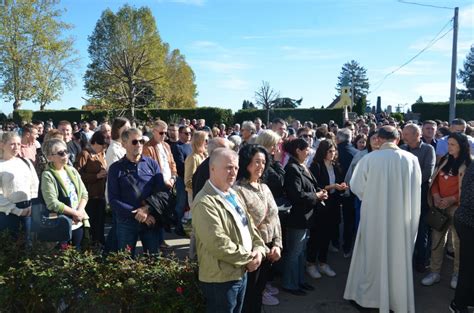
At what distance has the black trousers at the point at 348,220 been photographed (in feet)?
21.7

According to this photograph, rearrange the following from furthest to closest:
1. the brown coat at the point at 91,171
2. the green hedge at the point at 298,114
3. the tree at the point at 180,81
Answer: the tree at the point at 180,81
the green hedge at the point at 298,114
the brown coat at the point at 91,171

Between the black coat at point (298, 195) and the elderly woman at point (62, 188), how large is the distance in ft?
7.72

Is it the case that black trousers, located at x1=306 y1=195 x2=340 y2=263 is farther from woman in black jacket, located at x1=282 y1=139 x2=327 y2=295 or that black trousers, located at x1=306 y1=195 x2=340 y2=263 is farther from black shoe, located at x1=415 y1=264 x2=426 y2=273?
black shoe, located at x1=415 y1=264 x2=426 y2=273

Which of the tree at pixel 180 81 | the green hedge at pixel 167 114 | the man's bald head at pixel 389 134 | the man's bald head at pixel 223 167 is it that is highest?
the tree at pixel 180 81

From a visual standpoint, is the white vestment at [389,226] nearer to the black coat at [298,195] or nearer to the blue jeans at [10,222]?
the black coat at [298,195]

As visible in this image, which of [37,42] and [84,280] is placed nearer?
[84,280]

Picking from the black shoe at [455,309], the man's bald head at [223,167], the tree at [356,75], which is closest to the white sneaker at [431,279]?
the black shoe at [455,309]

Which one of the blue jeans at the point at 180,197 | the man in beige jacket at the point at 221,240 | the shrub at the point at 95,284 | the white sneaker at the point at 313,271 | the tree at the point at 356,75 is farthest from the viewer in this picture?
the tree at the point at 356,75

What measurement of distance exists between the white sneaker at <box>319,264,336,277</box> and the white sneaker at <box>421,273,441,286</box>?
1151 millimetres

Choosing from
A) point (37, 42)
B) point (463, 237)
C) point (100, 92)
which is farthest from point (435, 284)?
point (37, 42)

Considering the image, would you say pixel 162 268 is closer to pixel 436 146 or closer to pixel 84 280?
pixel 84 280

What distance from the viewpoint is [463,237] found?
4266 millimetres

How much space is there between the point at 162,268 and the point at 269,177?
166 cm

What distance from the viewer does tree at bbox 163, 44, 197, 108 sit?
168 ft
